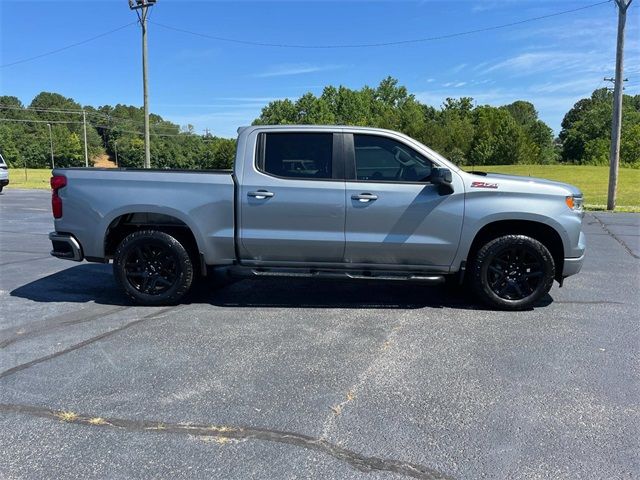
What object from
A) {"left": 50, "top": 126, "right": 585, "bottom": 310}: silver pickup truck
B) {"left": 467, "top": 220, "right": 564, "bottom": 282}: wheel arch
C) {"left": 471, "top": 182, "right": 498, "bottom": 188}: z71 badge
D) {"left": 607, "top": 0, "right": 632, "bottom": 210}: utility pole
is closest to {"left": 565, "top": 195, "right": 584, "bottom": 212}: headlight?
{"left": 50, "top": 126, "right": 585, "bottom": 310}: silver pickup truck

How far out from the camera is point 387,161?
5594 millimetres

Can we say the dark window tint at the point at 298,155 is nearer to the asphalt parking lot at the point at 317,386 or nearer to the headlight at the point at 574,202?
the asphalt parking lot at the point at 317,386

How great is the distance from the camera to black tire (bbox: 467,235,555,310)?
5.50 metres

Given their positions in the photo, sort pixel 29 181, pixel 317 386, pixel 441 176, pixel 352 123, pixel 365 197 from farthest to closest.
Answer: pixel 352 123 < pixel 29 181 < pixel 365 197 < pixel 441 176 < pixel 317 386

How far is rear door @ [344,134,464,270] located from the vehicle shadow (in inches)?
24.2

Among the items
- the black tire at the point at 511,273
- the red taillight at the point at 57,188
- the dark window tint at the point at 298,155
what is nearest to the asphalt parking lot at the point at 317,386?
the black tire at the point at 511,273

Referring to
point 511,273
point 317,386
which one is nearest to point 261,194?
point 317,386

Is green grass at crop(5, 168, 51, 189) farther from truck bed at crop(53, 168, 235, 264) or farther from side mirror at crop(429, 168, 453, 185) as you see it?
side mirror at crop(429, 168, 453, 185)

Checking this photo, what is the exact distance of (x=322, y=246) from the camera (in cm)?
553

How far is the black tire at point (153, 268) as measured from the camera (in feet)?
18.5

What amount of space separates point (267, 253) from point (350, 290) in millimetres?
1421

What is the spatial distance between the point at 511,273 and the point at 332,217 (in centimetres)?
203

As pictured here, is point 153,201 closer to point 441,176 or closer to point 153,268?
point 153,268

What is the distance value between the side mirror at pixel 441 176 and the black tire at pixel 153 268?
2.74 meters
